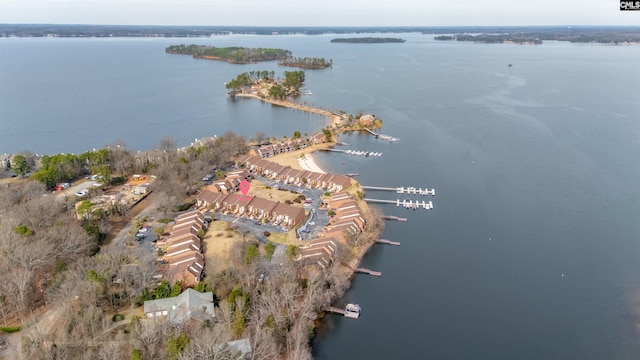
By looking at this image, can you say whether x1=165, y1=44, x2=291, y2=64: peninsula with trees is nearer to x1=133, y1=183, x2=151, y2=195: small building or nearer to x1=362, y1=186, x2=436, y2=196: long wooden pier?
x1=133, y1=183, x2=151, y2=195: small building

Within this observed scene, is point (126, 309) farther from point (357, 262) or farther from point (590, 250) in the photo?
point (590, 250)

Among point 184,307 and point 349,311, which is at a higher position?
point 184,307

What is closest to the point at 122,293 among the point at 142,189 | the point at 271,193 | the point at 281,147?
the point at 142,189

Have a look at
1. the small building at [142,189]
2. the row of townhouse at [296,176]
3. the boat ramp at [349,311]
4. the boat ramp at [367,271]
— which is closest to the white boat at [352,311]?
the boat ramp at [349,311]

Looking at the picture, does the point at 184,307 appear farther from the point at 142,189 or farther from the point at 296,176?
the point at 296,176

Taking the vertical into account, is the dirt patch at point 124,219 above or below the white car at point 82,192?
below

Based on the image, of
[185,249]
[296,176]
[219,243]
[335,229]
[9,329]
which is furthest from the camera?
[296,176]

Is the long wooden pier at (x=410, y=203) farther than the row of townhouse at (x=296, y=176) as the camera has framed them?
No

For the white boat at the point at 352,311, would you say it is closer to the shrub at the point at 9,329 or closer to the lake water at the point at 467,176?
the lake water at the point at 467,176
